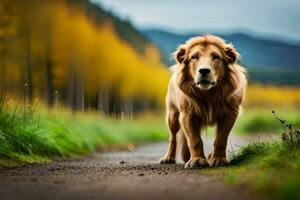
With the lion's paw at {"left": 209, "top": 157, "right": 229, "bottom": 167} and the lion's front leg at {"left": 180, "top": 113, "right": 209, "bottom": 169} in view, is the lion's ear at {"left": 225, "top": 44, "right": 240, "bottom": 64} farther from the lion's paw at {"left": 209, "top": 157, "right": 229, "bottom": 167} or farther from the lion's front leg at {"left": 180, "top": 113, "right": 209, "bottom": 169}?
the lion's paw at {"left": 209, "top": 157, "right": 229, "bottom": 167}

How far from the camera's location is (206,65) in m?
8.32

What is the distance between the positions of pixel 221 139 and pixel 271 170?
2425mm

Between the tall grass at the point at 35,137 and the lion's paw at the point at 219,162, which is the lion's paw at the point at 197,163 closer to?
the lion's paw at the point at 219,162

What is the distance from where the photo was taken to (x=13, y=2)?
28.1 meters

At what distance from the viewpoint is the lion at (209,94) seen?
8609 mm

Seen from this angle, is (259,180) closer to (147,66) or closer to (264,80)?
(147,66)

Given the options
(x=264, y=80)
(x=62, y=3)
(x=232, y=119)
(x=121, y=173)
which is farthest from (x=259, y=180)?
(x=264, y=80)

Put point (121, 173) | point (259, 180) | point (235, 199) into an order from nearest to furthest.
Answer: point (235, 199) < point (259, 180) < point (121, 173)

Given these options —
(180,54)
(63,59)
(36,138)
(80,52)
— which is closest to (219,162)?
(180,54)

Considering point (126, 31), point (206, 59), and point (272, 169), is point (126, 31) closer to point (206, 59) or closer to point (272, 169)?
point (206, 59)

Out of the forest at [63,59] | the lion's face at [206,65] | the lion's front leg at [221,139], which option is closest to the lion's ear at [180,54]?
the lion's face at [206,65]

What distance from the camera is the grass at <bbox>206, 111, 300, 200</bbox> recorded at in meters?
5.15

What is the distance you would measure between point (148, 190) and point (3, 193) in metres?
1.34

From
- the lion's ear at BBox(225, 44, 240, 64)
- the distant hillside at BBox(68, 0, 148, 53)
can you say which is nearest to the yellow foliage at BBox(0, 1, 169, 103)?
the lion's ear at BBox(225, 44, 240, 64)
